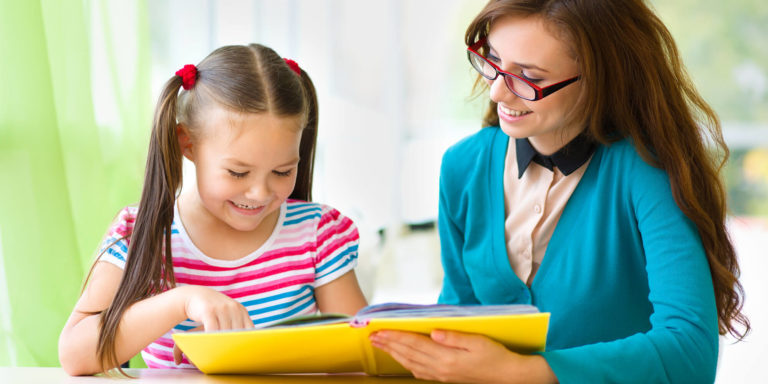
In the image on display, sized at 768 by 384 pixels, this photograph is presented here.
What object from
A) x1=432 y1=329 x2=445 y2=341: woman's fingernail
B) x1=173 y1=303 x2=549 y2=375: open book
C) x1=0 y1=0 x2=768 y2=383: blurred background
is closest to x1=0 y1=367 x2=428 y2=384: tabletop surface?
x1=173 y1=303 x2=549 y2=375: open book

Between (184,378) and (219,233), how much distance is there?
15.0 inches

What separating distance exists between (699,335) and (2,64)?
1417 mm

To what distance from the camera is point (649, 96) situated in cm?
112

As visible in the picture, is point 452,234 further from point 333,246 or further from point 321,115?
point 321,115

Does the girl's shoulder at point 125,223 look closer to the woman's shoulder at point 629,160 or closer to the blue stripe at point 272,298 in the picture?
the blue stripe at point 272,298

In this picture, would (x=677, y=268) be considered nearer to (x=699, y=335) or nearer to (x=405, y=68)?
(x=699, y=335)

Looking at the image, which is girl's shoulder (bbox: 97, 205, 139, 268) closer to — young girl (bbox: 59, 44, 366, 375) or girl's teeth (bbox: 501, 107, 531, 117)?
young girl (bbox: 59, 44, 366, 375)

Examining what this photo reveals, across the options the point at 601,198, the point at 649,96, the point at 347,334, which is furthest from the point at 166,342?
the point at 649,96

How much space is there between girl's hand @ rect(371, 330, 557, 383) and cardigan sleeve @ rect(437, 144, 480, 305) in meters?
0.55

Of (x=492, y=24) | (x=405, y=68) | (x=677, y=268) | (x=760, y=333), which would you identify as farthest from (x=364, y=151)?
(x=677, y=268)

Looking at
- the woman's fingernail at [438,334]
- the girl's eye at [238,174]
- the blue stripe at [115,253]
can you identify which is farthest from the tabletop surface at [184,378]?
the girl's eye at [238,174]

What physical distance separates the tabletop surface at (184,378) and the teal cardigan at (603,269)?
0.26 metres

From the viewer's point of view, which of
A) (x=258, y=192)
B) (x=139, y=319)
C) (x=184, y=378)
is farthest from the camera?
(x=258, y=192)

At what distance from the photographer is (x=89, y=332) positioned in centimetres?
103
